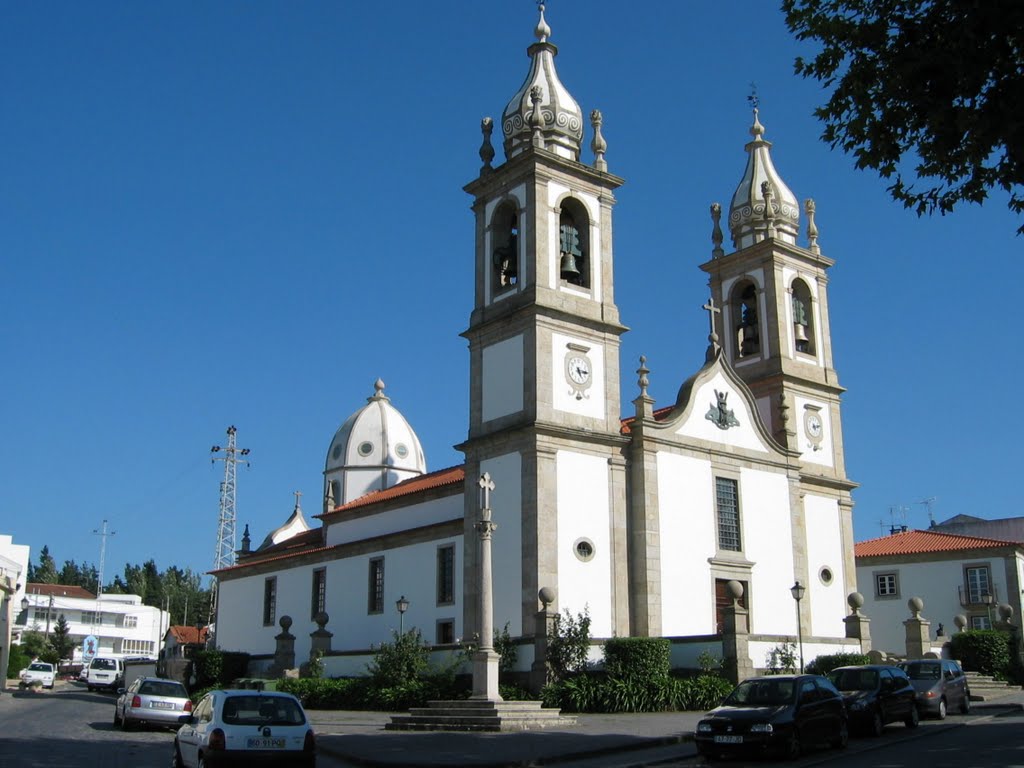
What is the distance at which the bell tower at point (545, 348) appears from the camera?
28.0 metres

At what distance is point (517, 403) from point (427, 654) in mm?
6945

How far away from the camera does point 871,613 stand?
144 feet

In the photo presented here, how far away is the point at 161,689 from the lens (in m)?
23.3

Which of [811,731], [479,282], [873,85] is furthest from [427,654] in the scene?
[873,85]

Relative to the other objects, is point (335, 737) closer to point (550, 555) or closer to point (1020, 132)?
point (550, 555)

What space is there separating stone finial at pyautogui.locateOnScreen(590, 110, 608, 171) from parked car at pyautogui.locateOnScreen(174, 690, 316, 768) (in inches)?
870

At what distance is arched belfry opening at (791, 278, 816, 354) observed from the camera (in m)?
38.1

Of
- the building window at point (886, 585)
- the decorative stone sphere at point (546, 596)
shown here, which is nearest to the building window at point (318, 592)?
the decorative stone sphere at point (546, 596)

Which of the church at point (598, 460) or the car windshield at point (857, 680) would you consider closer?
the car windshield at point (857, 680)

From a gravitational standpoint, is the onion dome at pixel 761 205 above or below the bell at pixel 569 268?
above

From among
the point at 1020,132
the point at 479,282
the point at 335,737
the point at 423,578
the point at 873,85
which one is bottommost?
the point at 335,737

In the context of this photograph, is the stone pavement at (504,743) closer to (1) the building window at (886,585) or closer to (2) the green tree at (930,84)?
(2) the green tree at (930,84)

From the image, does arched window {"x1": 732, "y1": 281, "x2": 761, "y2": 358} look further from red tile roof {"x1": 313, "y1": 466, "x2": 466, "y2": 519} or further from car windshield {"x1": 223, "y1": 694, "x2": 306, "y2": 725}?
car windshield {"x1": 223, "y1": 694, "x2": 306, "y2": 725}

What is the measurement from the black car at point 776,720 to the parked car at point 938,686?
15.8ft
